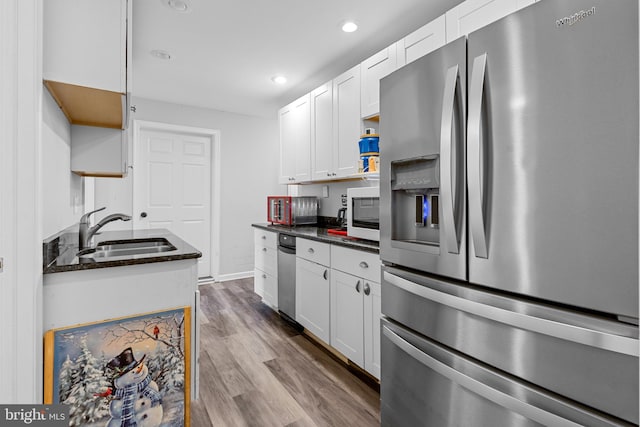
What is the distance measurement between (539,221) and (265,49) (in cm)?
257

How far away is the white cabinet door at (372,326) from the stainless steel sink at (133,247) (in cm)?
118

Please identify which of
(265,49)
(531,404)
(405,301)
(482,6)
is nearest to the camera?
(531,404)

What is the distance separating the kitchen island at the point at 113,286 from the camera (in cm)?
118

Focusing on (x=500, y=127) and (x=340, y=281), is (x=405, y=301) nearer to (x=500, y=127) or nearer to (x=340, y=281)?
(x=500, y=127)

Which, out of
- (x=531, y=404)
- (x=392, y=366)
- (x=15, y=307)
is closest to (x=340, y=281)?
(x=392, y=366)

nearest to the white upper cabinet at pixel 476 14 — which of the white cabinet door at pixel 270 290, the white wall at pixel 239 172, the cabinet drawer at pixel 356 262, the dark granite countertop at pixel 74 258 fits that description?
the cabinet drawer at pixel 356 262

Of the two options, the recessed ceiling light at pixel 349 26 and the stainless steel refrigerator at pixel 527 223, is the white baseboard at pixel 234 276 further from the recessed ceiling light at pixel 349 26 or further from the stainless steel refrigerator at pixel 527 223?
the stainless steel refrigerator at pixel 527 223

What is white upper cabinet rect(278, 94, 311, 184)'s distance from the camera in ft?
10.6

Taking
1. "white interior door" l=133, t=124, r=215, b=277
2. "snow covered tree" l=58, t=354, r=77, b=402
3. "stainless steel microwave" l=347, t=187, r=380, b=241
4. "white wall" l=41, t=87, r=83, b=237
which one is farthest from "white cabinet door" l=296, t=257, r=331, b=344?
"white interior door" l=133, t=124, r=215, b=277

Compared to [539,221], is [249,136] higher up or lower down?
higher up

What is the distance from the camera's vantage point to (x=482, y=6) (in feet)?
5.50

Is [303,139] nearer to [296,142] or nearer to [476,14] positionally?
[296,142]

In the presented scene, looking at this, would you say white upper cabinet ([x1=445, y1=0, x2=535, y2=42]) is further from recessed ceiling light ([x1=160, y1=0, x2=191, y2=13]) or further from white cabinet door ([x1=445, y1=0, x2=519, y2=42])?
recessed ceiling light ([x1=160, y1=0, x2=191, y2=13])

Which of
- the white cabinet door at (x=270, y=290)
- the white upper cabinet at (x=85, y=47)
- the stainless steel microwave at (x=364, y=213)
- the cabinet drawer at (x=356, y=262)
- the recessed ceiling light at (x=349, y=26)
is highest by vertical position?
the recessed ceiling light at (x=349, y=26)
